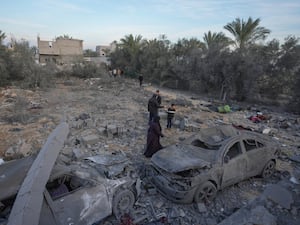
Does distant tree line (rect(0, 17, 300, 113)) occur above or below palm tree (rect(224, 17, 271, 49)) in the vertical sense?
below

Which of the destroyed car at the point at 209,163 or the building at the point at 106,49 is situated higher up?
the building at the point at 106,49

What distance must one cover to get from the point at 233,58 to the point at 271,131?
28.7 ft

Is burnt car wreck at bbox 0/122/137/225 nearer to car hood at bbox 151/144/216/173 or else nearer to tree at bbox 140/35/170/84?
car hood at bbox 151/144/216/173

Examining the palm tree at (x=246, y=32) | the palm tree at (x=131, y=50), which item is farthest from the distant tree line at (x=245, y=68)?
→ the palm tree at (x=131, y=50)

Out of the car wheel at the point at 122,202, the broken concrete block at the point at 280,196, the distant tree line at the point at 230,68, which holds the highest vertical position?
the distant tree line at the point at 230,68

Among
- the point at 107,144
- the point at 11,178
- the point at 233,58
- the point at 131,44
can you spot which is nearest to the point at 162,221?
the point at 11,178

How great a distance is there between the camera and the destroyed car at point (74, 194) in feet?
10.2

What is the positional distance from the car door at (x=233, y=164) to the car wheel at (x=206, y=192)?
0.32 m

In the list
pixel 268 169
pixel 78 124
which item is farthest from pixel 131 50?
pixel 268 169

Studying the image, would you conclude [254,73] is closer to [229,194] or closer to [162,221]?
[229,194]

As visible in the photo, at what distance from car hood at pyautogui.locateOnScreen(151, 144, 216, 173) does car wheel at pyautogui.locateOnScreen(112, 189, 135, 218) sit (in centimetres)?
91

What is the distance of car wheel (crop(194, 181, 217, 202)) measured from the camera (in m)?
4.46

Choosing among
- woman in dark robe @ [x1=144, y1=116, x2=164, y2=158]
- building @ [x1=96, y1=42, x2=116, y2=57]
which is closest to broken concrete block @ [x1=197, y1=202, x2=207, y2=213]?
woman in dark robe @ [x1=144, y1=116, x2=164, y2=158]

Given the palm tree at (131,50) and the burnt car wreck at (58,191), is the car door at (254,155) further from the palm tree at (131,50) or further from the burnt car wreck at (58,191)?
the palm tree at (131,50)
